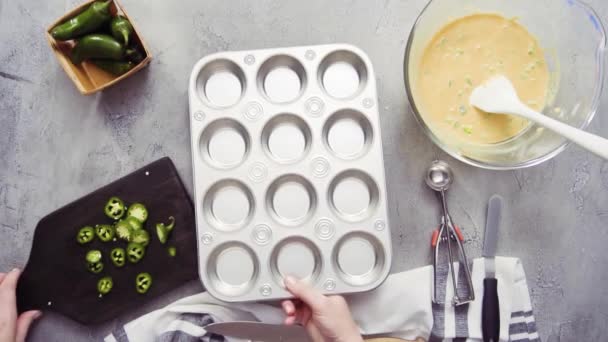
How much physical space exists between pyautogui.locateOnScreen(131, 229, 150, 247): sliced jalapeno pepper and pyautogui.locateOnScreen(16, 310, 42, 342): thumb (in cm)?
51

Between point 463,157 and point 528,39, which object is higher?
point 528,39

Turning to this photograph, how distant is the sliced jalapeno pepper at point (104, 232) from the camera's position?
2.07 meters

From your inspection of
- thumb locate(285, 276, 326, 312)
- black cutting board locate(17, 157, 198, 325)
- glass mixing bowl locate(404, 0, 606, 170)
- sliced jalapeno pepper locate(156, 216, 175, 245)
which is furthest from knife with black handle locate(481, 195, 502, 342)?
sliced jalapeno pepper locate(156, 216, 175, 245)

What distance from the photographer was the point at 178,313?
2.06 metres

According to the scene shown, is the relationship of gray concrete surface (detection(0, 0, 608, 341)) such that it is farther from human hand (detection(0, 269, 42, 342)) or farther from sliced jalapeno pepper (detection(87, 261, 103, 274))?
sliced jalapeno pepper (detection(87, 261, 103, 274))

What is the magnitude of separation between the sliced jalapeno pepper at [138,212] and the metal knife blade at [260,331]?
0.49 meters

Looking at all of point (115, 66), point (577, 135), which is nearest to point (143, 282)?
point (115, 66)

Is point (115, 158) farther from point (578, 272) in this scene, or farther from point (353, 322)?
point (578, 272)

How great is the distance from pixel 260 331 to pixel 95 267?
708 millimetres

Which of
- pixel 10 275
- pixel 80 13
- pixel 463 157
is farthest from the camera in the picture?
pixel 10 275

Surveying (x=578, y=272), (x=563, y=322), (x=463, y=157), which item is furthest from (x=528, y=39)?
(x=563, y=322)

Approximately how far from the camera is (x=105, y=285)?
81.9 inches

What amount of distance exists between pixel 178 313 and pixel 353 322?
0.69 m

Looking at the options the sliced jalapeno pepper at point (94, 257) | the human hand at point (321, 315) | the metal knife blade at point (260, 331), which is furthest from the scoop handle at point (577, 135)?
the sliced jalapeno pepper at point (94, 257)
